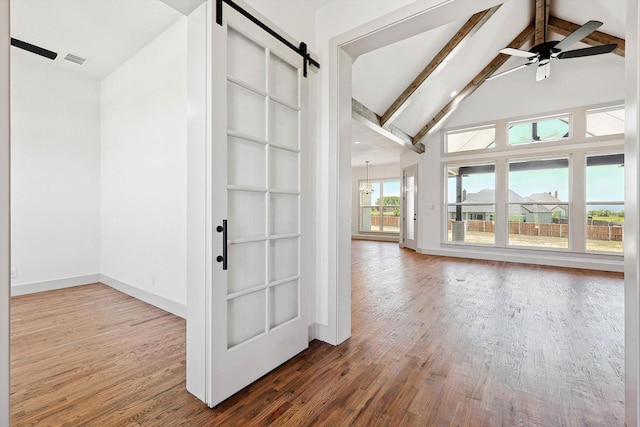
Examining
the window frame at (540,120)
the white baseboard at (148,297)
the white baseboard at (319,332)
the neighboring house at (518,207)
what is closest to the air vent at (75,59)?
the white baseboard at (148,297)

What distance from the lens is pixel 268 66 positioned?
206 cm

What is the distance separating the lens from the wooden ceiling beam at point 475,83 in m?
5.65

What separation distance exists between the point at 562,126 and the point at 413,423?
7.42 meters

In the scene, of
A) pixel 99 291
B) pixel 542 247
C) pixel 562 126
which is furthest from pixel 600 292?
pixel 99 291

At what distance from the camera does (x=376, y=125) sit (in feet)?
19.5

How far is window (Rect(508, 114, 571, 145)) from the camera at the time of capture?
249 inches

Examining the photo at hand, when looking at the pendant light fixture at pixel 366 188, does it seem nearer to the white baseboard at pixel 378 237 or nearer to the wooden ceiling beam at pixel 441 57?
the white baseboard at pixel 378 237

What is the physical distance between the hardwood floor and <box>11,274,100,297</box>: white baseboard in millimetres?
221

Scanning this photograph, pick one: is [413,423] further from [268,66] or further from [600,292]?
[600,292]

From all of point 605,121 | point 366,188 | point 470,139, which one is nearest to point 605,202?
point 605,121

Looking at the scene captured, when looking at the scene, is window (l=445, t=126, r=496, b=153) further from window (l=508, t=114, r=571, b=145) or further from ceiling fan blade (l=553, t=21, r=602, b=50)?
ceiling fan blade (l=553, t=21, r=602, b=50)

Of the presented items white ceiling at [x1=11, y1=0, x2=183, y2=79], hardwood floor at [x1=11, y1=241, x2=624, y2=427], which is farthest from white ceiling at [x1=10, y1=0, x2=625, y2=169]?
hardwood floor at [x1=11, y1=241, x2=624, y2=427]

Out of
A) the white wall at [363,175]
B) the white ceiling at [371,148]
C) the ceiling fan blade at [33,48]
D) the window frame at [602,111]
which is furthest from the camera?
the white wall at [363,175]

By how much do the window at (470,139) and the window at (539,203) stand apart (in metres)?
0.79
